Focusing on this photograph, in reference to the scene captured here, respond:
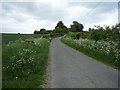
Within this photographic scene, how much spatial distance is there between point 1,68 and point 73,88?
4120mm

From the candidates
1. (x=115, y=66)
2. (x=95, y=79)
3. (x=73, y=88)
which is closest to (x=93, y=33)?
(x=115, y=66)

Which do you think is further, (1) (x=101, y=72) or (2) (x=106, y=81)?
(1) (x=101, y=72)

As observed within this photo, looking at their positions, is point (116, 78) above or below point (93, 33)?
below

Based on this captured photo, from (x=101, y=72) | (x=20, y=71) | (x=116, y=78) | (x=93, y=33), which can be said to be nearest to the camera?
(x=116, y=78)

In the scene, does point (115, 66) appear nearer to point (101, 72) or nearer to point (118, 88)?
point (101, 72)

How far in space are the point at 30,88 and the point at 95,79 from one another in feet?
9.83

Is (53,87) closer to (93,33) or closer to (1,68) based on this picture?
(1,68)

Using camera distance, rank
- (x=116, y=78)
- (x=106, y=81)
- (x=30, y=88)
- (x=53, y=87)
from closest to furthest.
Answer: (x=30, y=88) < (x=53, y=87) < (x=106, y=81) < (x=116, y=78)

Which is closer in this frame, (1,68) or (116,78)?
(116,78)

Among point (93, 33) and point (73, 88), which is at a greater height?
point (93, 33)

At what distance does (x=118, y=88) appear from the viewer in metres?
6.12

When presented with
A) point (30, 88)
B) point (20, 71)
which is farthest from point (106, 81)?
point (20, 71)

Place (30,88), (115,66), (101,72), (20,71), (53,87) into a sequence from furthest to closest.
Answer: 1. (115,66)
2. (101,72)
3. (20,71)
4. (53,87)
5. (30,88)

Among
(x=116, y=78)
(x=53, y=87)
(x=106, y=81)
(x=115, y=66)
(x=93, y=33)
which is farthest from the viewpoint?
(x=93, y=33)
